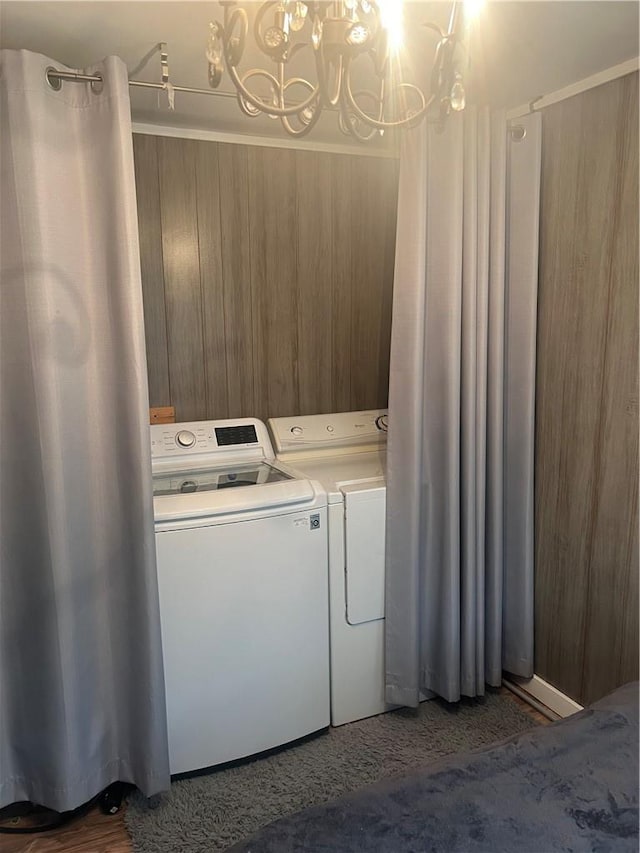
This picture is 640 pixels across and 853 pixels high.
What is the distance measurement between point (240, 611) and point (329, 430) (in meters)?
0.95

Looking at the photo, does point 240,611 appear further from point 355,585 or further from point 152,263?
point 152,263

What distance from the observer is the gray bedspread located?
1.10 meters

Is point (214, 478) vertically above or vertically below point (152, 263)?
below

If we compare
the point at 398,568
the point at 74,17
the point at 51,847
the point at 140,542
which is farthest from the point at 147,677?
the point at 74,17

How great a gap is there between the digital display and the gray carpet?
1159mm

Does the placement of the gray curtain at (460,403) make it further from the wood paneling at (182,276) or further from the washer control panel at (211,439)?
the wood paneling at (182,276)

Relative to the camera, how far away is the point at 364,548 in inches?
88.6

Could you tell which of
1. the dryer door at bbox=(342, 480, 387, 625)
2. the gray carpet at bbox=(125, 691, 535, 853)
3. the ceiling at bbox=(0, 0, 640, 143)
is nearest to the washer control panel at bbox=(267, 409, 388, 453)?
the dryer door at bbox=(342, 480, 387, 625)

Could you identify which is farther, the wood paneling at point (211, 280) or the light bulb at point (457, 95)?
the wood paneling at point (211, 280)

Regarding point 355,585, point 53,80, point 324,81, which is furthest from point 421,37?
point 355,585

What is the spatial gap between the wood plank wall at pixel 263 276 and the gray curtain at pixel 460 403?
641 millimetres

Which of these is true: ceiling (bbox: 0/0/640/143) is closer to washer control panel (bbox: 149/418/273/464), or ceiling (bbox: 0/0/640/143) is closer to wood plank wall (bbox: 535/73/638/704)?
wood plank wall (bbox: 535/73/638/704)

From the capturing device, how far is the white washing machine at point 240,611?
6.42ft

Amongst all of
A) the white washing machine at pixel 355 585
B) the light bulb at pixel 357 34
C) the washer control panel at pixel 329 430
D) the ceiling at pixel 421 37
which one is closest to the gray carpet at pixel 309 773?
the white washing machine at pixel 355 585
